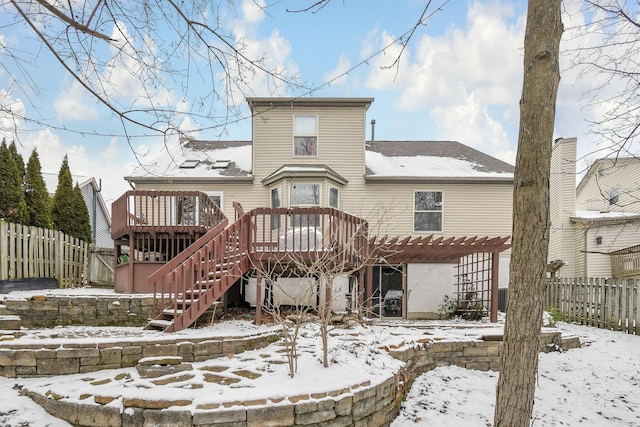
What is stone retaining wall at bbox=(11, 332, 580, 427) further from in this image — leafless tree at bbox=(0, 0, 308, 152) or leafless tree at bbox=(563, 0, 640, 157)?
leafless tree at bbox=(563, 0, 640, 157)

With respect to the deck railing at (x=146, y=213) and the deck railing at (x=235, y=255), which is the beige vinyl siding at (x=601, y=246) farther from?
the deck railing at (x=146, y=213)

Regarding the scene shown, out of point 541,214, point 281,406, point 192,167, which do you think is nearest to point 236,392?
point 281,406

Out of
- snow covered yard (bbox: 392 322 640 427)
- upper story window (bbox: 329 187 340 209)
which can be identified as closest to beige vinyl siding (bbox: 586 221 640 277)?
snow covered yard (bbox: 392 322 640 427)

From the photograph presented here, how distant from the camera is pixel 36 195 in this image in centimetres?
1057

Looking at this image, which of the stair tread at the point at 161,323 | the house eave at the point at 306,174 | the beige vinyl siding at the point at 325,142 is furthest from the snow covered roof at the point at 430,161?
the stair tread at the point at 161,323

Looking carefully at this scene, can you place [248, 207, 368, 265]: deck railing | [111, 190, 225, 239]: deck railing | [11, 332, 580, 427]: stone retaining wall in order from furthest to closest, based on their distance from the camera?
[111, 190, 225, 239]: deck railing → [248, 207, 368, 265]: deck railing → [11, 332, 580, 427]: stone retaining wall

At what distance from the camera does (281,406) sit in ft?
11.3

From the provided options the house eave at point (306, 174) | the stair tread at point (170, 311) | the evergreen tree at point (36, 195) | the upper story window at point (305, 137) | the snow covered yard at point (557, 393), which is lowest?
the snow covered yard at point (557, 393)

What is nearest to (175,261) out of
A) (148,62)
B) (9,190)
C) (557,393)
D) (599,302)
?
(148,62)

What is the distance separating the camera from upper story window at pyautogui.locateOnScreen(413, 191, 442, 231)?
11711 mm

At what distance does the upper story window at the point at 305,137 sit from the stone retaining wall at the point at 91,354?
7.49m

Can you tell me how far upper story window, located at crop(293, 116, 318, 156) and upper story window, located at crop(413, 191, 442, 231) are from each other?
3.37 meters

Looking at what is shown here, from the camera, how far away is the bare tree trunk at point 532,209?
2812 mm

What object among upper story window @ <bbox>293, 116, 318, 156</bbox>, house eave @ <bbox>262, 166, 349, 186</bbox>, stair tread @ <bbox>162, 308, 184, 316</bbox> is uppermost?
upper story window @ <bbox>293, 116, 318, 156</bbox>
